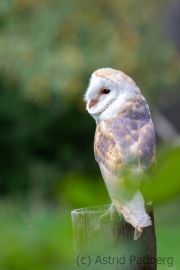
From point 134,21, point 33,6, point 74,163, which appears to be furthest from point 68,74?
point 74,163

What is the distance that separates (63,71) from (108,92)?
5892 millimetres

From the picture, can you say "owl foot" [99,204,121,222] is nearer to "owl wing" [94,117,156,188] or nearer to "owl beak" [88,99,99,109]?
"owl wing" [94,117,156,188]

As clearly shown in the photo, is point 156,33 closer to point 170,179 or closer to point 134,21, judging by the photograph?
point 134,21

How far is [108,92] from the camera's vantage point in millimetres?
2865

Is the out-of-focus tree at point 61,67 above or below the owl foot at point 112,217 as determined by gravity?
above

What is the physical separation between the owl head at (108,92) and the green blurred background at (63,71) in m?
4.45

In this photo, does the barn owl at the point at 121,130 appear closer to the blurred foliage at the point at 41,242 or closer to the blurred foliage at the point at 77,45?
the blurred foliage at the point at 41,242

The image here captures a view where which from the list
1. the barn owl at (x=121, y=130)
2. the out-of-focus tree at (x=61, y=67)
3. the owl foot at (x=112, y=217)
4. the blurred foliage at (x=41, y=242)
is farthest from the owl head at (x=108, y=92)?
the out-of-focus tree at (x=61, y=67)

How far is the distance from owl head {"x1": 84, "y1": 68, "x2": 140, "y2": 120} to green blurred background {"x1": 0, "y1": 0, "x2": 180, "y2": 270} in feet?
14.6

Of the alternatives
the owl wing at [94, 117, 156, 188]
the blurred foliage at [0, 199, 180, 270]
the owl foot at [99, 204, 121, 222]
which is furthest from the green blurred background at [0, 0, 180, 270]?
the blurred foliage at [0, 199, 180, 270]

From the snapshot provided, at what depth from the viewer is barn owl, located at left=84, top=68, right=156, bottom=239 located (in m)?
2.29

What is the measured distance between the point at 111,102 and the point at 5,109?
7.46 meters

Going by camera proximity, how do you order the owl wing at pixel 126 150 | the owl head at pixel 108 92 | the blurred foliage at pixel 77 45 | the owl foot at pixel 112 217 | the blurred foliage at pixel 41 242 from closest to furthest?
the blurred foliage at pixel 41 242
the owl wing at pixel 126 150
the owl foot at pixel 112 217
the owl head at pixel 108 92
the blurred foliage at pixel 77 45

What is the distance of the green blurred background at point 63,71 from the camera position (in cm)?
886
